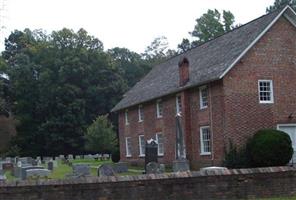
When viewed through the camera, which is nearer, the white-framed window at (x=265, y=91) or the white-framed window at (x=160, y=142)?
the white-framed window at (x=265, y=91)

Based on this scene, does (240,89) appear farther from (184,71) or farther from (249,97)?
(184,71)

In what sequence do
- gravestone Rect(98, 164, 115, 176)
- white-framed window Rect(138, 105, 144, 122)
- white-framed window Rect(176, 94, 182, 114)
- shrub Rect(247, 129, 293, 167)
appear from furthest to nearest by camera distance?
1. white-framed window Rect(138, 105, 144, 122)
2. white-framed window Rect(176, 94, 182, 114)
3. shrub Rect(247, 129, 293, 167)
4. gravestone Rect(98, 164, 115, 176)

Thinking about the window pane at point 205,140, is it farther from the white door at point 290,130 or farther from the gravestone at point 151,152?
the white door at point 290,130

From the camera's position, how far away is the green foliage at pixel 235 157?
94.0ft

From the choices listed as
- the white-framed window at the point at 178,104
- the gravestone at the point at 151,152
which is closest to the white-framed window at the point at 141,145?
the white-framed window at the point at 178,104

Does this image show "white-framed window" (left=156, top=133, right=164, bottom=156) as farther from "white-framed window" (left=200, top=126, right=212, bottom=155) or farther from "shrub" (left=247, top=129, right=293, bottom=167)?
"shrub" (left=247, top=129, right=293, bottom=167)

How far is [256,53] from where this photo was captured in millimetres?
30391

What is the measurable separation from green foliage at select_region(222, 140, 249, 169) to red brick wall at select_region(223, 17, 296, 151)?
1.68 feet

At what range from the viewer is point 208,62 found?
33.7 m

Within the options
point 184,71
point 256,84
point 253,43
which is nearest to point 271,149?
point 256,84

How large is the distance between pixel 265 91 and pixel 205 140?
469 cm

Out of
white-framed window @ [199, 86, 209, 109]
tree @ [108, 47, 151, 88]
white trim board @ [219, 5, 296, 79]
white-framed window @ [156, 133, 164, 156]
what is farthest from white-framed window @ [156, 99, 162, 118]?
tree @ [108, 47, 151, 88]

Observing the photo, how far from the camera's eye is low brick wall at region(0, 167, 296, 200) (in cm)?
1293

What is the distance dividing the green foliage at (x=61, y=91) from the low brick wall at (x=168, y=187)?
60.0 metres
